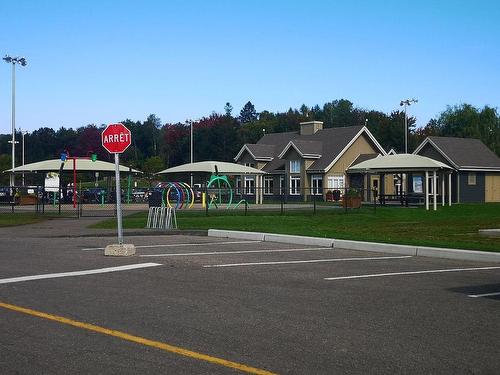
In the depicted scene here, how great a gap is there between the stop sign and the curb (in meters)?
6.18

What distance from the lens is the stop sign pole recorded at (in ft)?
45.0

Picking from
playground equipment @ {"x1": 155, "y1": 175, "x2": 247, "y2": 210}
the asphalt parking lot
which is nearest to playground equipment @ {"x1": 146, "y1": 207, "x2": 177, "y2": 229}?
playground equipment @ {"x1": 155, "y1": 175, "x2": 247, "y2": 210}

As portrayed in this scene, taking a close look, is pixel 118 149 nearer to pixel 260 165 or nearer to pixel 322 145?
pixel 322 145

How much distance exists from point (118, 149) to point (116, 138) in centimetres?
26

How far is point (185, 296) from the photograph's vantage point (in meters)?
8.86

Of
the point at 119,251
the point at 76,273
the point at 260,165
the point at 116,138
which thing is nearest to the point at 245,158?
the point at 260,165

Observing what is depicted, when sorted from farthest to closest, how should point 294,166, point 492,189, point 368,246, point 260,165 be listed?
point 260,165 < point 294,166 < point 492,189 < point 368,246

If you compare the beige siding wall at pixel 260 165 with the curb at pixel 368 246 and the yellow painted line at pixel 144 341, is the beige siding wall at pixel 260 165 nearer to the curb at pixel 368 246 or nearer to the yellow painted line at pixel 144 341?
the curb at pixel 368 246

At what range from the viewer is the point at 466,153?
55906mm

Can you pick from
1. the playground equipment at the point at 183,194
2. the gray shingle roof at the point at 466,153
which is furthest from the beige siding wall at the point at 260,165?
the gray shingle roof at the point at 466,153

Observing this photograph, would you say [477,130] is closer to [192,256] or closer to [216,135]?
[216,135]

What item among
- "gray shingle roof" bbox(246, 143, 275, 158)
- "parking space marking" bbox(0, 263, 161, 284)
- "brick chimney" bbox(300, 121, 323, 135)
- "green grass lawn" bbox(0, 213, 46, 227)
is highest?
"brick chimney" bbox(300, 121, 323, 135)

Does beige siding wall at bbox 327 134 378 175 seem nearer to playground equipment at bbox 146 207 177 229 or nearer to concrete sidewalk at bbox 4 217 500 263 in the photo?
concrete sidewalk at bbox 4 217 500 263

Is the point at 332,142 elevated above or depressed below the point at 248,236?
above
